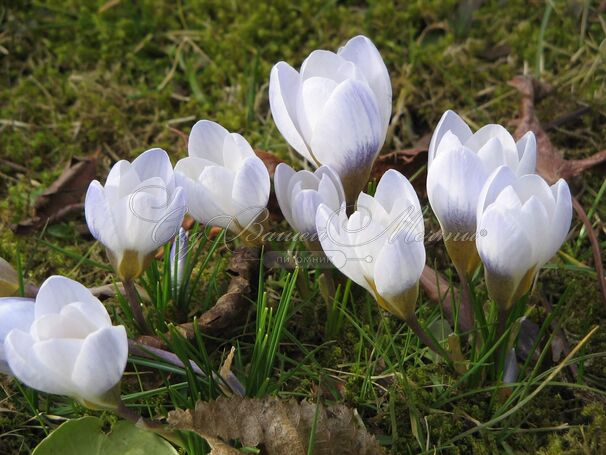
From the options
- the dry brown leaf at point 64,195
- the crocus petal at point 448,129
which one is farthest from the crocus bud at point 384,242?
the dry brown leaf at point 64,195

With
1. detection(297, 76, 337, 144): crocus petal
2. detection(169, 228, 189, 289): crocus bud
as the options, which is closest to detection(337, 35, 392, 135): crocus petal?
detection(297, 76, 337, 144): crocus petal

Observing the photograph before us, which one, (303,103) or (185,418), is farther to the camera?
(303,103)

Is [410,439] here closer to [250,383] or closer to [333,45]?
[250,383]

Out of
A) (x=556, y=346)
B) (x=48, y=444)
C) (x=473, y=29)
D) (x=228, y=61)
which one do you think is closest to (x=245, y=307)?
(x=48, y=444)

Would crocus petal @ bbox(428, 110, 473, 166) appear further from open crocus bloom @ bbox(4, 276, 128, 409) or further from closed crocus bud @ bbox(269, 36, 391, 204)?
Result: open crocus bloom @ bbox(4, 276, 128, 409)

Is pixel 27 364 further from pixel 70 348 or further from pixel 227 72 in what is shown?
pixel 227 72

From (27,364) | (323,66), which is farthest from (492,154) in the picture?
(27,364)

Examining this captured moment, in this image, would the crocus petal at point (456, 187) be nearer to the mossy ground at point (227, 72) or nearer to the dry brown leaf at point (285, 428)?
the dry brown leaf at point (285, 428)
